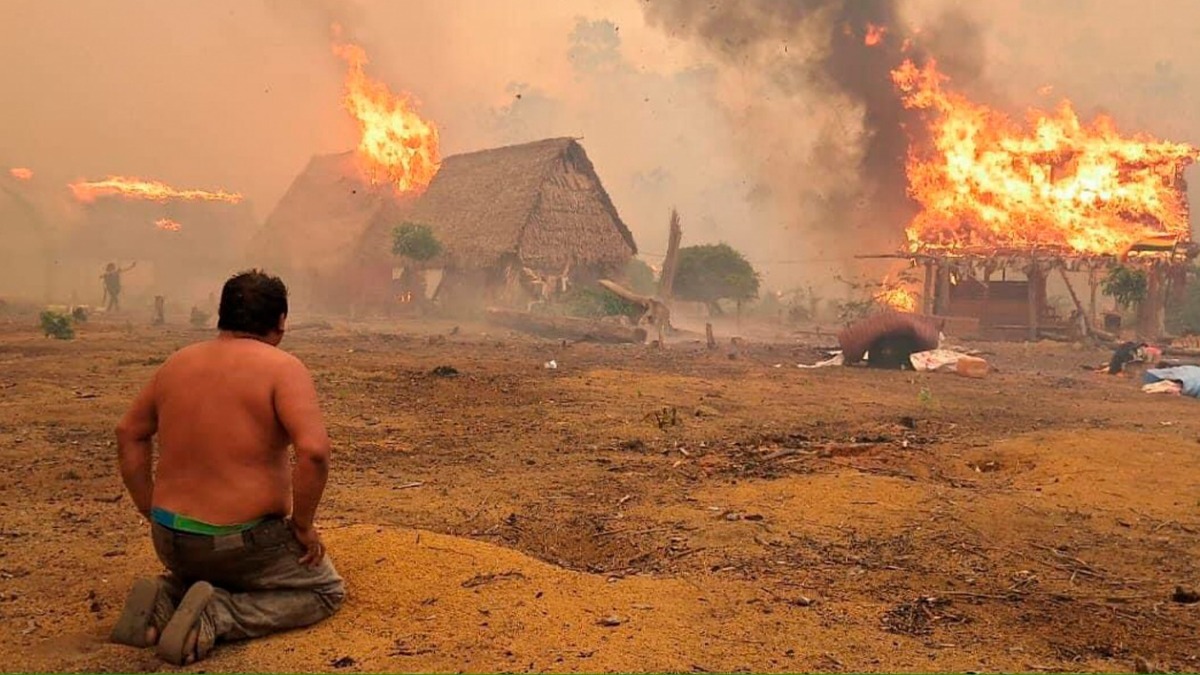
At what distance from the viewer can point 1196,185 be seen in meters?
60.3

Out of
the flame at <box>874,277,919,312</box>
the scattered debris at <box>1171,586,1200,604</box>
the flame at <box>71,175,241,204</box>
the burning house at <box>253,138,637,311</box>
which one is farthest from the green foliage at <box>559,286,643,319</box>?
the flame at <box>71,175,241,204</box>

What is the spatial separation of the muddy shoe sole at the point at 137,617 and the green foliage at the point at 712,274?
31229mm

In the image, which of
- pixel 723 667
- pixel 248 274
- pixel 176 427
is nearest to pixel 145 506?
pixel 176 427

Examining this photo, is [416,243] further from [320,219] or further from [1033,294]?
[1033,294]

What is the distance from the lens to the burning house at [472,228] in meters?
29.0

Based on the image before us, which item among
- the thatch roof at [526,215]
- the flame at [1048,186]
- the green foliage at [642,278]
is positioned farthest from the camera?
the green foliage at [642,278]

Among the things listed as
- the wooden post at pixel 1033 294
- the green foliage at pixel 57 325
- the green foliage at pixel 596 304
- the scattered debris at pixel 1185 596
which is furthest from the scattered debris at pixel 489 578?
the wooden post at pixel 1033 294

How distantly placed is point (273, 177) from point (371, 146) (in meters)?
17.2

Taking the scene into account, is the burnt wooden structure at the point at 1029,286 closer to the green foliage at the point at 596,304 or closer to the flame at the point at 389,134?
the green foliage at the point at 596,304

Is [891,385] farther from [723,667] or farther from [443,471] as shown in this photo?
[723,667]

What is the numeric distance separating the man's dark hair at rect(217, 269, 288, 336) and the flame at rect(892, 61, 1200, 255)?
90.0 ft

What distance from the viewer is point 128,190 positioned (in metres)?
42.4

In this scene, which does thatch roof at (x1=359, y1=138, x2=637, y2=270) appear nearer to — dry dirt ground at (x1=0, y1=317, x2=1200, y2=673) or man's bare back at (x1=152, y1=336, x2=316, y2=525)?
dry dirt ground at (x1=0, y1=317, x2=1200, y2=673)

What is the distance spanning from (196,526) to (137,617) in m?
0.39
